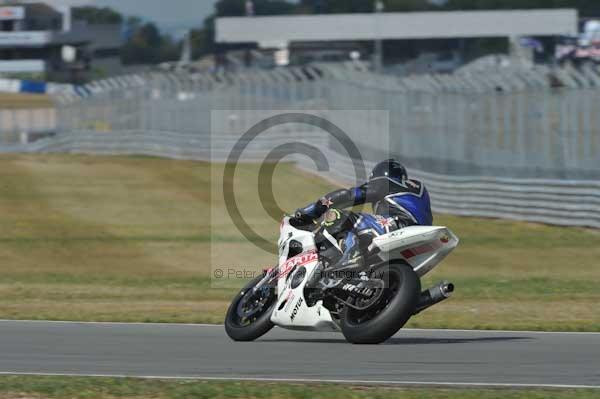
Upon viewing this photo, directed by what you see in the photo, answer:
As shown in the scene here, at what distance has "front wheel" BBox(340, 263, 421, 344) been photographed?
869cm

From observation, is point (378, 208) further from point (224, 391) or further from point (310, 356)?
point (224, 391)

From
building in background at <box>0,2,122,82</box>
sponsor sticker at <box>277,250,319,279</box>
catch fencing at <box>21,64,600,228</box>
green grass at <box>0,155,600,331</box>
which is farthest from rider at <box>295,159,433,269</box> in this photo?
building in background at <box>0,2,122,82</box>

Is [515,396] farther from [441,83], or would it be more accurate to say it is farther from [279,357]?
[441,83]

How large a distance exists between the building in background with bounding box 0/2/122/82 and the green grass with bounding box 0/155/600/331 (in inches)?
2990

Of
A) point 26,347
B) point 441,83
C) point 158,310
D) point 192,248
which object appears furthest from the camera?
point 441,83

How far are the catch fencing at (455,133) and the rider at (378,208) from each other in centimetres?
1307

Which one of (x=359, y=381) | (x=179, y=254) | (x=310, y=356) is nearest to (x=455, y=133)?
(x=179, y=254)

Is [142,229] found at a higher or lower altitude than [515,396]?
lower

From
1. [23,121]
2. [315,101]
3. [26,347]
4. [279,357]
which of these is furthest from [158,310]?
[23,121]

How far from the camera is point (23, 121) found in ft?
173

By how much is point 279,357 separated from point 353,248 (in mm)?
1088

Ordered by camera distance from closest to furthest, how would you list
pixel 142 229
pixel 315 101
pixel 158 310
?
1. pixel 158 310
2. pixel 142 229
3. pixel 315 101

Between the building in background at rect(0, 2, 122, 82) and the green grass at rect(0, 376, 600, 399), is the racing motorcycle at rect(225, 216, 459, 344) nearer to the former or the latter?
the green grass at rect(0, 376, 600, 399)

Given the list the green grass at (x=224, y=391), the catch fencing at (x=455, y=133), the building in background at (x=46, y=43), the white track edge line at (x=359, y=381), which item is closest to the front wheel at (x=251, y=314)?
the white track edge line at (x=359, y=381)
